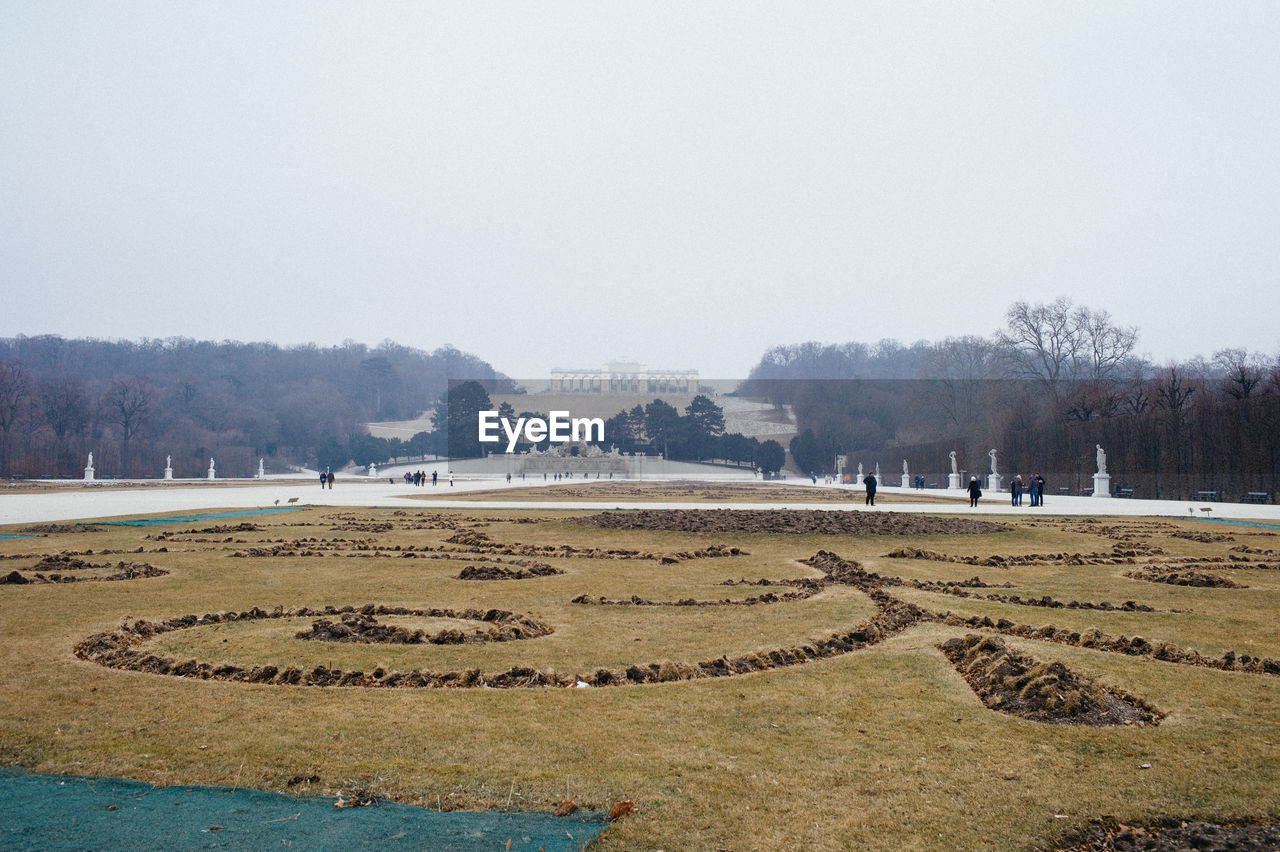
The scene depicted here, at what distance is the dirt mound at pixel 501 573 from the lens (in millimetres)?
14906

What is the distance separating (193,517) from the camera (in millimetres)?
28703

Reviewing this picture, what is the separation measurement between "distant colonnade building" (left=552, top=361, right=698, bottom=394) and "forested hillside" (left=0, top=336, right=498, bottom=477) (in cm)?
3763

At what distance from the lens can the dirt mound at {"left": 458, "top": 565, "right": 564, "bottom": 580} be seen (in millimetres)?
14906

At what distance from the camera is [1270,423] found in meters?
38.0

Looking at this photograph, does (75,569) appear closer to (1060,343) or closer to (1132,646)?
(1132,646)

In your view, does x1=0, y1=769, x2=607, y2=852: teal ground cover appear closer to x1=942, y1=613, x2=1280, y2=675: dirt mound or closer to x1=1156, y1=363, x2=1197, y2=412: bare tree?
x1=942, y1=613, x2=1280, y2=675: dirt mound

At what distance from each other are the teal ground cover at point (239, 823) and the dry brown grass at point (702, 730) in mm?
218

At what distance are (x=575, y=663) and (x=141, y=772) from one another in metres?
3.89

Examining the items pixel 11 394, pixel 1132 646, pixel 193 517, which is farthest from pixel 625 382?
pixel 1132 646

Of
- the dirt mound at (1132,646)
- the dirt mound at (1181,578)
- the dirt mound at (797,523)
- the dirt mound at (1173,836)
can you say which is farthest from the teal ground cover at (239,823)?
the dirt mound at (797,523)

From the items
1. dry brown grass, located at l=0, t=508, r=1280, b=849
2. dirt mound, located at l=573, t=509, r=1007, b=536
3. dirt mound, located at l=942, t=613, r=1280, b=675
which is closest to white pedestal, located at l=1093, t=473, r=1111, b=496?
dirt mound, located at l=573, t=509, r=1007, b=536

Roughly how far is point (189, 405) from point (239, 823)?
14660 cm

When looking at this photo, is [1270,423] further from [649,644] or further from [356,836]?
[356,836]

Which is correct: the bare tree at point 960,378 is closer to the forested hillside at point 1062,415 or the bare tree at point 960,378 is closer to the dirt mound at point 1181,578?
the forested hillside at point 1062,415
